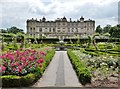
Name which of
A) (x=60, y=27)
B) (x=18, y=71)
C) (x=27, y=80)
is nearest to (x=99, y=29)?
(x=60, y=27)

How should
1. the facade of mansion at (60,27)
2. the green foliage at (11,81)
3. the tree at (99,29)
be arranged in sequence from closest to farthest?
the green foliage at (11,81), the facade of mansion at (60,27), the tree at (99,29)

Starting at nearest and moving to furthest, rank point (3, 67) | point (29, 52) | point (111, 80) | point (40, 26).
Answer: point (3, 67)
point (111, 80)
point (29, 52)
point (40, 26)

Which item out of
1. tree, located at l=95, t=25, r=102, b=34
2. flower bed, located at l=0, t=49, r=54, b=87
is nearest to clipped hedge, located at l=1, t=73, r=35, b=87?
flower bed, located at l=0, t=49, r=54, b=87

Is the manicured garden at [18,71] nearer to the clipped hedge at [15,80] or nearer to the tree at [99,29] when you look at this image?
the clipped hedge at [15,80]

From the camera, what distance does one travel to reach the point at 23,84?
650cm

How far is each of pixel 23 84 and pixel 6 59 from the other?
1064 millimetres

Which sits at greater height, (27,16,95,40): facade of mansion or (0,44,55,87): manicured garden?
(27,16,95,40): facade of mansion

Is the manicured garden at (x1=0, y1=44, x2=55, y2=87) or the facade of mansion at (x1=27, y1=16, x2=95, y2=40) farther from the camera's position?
the facade of mansion at (x1=27, y1=16, x2=95, y2=40)

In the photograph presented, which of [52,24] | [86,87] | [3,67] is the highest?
[52,24]

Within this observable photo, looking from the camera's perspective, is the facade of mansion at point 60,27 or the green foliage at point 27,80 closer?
the green foliage at point 27,80

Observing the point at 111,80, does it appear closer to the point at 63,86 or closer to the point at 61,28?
the point at 63,86

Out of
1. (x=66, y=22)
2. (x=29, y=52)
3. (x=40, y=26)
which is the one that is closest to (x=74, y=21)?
(x=66, y=22)

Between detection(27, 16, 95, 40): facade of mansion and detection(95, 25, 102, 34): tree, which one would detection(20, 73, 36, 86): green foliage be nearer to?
detection(27, 16, 95, 40): facade of mansion

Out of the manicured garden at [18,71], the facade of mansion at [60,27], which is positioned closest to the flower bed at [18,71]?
the manicured garden at [18,71]
